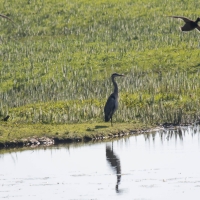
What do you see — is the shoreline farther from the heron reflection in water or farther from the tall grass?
the heron reflection in water

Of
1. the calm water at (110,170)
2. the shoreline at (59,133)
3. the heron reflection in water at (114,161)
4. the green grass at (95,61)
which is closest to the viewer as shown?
the calm water at (110,170)

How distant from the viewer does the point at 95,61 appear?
1763 inches

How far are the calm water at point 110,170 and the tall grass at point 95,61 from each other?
4194 millimetres

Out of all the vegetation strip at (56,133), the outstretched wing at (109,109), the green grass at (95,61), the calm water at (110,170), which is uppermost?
the green grass at (95,61)

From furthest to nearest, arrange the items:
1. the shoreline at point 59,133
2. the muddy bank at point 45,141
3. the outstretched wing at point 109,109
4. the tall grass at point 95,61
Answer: the tall grass at point 95,61, the outstretched wing at point 109,109, the shoreline at point 59,133, the muddy bank at point 45,141

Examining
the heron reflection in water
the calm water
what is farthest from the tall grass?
the heron reflection in water

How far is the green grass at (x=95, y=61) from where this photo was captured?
30.2 meters

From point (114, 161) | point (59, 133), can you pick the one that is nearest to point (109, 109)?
point (59, 133)

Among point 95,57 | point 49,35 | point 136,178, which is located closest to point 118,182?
point 136,178

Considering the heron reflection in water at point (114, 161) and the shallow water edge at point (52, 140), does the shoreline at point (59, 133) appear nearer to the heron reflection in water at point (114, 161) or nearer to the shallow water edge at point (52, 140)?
the shallow water edge at point (52, 140)

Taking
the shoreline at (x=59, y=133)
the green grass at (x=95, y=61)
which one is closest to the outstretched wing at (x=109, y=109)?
the shoreline at (x=59, y=133)

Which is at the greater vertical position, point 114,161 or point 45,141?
point 45,141

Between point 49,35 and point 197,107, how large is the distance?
82.6 ft

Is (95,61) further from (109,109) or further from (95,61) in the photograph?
(109,109)
